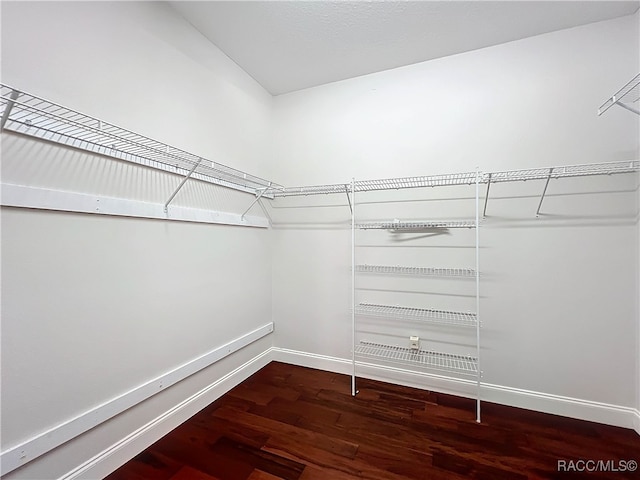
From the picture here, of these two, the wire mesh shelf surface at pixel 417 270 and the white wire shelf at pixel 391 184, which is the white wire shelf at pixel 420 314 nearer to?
the wire mesh shelf surface at pixel 417 270

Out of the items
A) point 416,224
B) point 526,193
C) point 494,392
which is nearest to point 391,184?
point 416,224

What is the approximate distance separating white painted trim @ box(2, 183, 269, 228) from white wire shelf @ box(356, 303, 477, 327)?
1.39 meters

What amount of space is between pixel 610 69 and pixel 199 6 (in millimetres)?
2577

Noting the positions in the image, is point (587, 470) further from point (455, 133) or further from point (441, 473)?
point (455, 133)

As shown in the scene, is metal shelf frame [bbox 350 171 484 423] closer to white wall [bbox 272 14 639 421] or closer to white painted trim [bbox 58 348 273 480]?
white wall [bbox 272 14 639 421]

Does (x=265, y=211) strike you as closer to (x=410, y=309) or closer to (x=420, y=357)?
(x=410, y=309)

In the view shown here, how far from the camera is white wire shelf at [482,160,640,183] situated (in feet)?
5.10

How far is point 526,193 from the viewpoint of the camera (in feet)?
6.02

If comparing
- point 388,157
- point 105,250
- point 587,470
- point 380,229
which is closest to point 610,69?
point 388,157

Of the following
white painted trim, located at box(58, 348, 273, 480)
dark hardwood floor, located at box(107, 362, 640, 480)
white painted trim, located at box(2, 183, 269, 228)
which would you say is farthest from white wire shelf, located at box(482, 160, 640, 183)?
white painted trim, located at box(58, 348, 273, 480)

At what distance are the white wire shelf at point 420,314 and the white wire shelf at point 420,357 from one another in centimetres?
25

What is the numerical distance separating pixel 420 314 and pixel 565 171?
1.32 metres

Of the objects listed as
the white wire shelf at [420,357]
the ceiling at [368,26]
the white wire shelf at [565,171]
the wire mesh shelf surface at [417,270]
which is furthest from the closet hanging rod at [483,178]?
the white wire shelf at [420,357]

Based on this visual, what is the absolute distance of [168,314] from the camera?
5.29 ft
